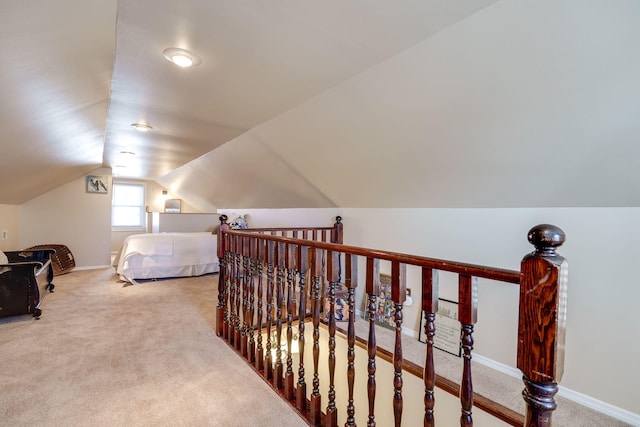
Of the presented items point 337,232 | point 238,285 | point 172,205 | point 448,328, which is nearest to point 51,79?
point 238,285

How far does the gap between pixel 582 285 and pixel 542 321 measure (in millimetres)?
1823

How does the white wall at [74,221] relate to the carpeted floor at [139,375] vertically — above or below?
above

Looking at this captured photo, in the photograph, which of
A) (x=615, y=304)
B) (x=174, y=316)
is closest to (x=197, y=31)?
(x=174, y=316)

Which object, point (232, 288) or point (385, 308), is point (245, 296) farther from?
point (385, 308)

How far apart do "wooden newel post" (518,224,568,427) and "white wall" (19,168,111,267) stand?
6709 millimetres

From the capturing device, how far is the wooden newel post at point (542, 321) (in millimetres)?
742

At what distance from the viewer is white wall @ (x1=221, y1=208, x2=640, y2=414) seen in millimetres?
1908

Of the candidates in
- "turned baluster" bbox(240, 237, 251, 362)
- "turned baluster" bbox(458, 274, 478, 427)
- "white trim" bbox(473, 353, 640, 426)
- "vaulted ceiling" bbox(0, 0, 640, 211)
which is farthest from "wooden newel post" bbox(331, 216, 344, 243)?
"turned baluster" bbox(458, 274, 478, 427)

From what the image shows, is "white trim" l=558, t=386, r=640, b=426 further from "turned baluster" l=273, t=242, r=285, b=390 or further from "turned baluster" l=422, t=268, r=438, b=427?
"turned baluster" l=273, t=242, r=285, b=390

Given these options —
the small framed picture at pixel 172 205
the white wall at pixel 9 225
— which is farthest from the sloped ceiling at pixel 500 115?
the small framed picture at pixel 172 205

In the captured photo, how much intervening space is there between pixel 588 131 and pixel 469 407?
158 centimetres

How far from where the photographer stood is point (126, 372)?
2055 mm

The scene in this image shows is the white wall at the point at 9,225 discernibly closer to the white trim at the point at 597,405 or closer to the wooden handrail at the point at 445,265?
the wooden handrail at the point at 445,265

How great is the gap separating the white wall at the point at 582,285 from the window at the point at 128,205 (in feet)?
24.5
